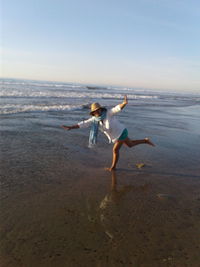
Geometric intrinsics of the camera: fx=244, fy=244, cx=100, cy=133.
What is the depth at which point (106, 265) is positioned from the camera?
2648 mm

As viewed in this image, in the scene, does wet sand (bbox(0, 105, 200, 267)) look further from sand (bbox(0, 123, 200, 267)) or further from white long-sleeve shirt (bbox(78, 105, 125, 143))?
white long-sleeve shirt (bbox(78, 105, 125, 143))

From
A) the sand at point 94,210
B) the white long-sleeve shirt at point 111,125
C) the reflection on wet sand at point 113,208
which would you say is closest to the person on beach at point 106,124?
the white long-sleeve shirt at point 111,125

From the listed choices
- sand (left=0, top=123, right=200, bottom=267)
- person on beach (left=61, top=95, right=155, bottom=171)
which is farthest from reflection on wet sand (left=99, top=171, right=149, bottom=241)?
person on beach (left=61, top=95, right=155, bottom=171)

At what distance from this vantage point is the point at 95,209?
373 centimetres

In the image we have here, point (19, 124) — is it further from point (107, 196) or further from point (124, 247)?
point (124, 247)

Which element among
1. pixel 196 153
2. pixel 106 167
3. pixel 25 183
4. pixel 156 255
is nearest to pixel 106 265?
pixel 156 255

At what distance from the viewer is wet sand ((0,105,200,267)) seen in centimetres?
281

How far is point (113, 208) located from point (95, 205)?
287 millimetres

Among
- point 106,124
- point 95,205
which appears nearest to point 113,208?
point 95,205

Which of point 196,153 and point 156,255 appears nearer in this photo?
point 156,255

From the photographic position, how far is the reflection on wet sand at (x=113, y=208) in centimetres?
324

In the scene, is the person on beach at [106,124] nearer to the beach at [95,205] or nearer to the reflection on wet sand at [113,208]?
the beach at [95,205]

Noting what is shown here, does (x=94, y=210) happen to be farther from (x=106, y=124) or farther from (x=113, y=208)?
(x=106, y=124)

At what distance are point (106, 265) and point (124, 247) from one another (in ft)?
1.19
